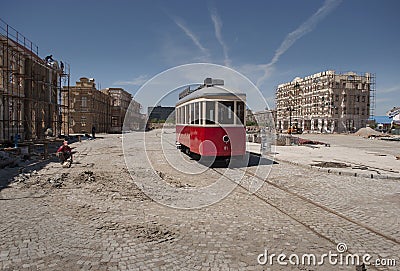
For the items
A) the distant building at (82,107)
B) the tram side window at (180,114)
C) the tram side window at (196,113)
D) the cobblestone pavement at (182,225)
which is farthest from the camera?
the distant building at (82,107)

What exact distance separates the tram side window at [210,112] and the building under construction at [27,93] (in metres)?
13.0

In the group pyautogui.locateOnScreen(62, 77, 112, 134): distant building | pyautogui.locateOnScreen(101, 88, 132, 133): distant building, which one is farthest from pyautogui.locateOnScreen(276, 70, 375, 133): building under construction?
pyautogui.locateOnScreen(62, 77, 112, 134): distant building

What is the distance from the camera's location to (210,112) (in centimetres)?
1114

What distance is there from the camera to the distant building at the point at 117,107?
6009 centimetres

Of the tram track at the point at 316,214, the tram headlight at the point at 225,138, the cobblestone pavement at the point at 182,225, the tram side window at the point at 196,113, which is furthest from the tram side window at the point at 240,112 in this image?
the cobblestone pavement at the point at 182,225

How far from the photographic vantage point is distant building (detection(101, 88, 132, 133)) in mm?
Result: 60088

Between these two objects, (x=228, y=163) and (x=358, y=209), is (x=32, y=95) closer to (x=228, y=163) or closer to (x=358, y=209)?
(x=228, y=163)

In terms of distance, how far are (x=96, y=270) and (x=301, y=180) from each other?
7.48 m

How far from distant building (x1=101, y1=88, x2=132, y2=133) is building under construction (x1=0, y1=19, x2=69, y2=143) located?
90.5ft

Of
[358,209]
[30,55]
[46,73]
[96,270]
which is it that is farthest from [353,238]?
[46,73]

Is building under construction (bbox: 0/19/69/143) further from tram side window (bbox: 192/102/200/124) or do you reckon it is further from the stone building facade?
tram side window (bbox: 192/102/200/124)

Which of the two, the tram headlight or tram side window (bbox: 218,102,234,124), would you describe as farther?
tram side window (bbox: 218,102,234,124)

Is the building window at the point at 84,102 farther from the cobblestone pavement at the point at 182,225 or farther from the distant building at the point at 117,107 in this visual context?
the cobblestone pavement at the point at 182,225

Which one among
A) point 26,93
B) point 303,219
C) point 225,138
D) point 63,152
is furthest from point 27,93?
A: point 303,219
